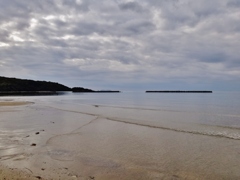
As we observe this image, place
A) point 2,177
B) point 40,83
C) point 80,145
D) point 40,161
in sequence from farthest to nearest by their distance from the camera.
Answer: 1. point 40,83
2. point 80,145
3. point 40,161
4. point 2,177

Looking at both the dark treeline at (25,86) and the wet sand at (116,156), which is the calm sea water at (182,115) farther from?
the dark treeline at (25,86)

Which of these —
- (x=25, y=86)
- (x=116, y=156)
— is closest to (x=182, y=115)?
(x=116, y=156)

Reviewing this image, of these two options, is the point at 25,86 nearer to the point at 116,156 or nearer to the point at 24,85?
the point at 24,85

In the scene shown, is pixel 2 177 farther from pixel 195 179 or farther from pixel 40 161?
pixel 195 179

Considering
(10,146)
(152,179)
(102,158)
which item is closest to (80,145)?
(102,158)

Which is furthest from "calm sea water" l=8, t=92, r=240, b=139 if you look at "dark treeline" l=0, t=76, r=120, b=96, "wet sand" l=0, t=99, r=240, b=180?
"dark treeline" l=0, t=76, r=120, b=96

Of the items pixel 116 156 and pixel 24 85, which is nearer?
pixel 116 156

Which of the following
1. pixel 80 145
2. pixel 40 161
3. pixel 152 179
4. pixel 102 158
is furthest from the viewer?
pixel 80 145

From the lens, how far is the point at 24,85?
6220 inches

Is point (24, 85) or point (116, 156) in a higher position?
point (24, 85)

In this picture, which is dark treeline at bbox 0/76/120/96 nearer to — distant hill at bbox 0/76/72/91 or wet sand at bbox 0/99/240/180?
distant hill at bbox 0/76/72/91

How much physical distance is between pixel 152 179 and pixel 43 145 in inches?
235

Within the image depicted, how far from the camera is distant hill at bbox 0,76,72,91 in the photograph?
5738 inches

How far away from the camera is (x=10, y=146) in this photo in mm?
10266
